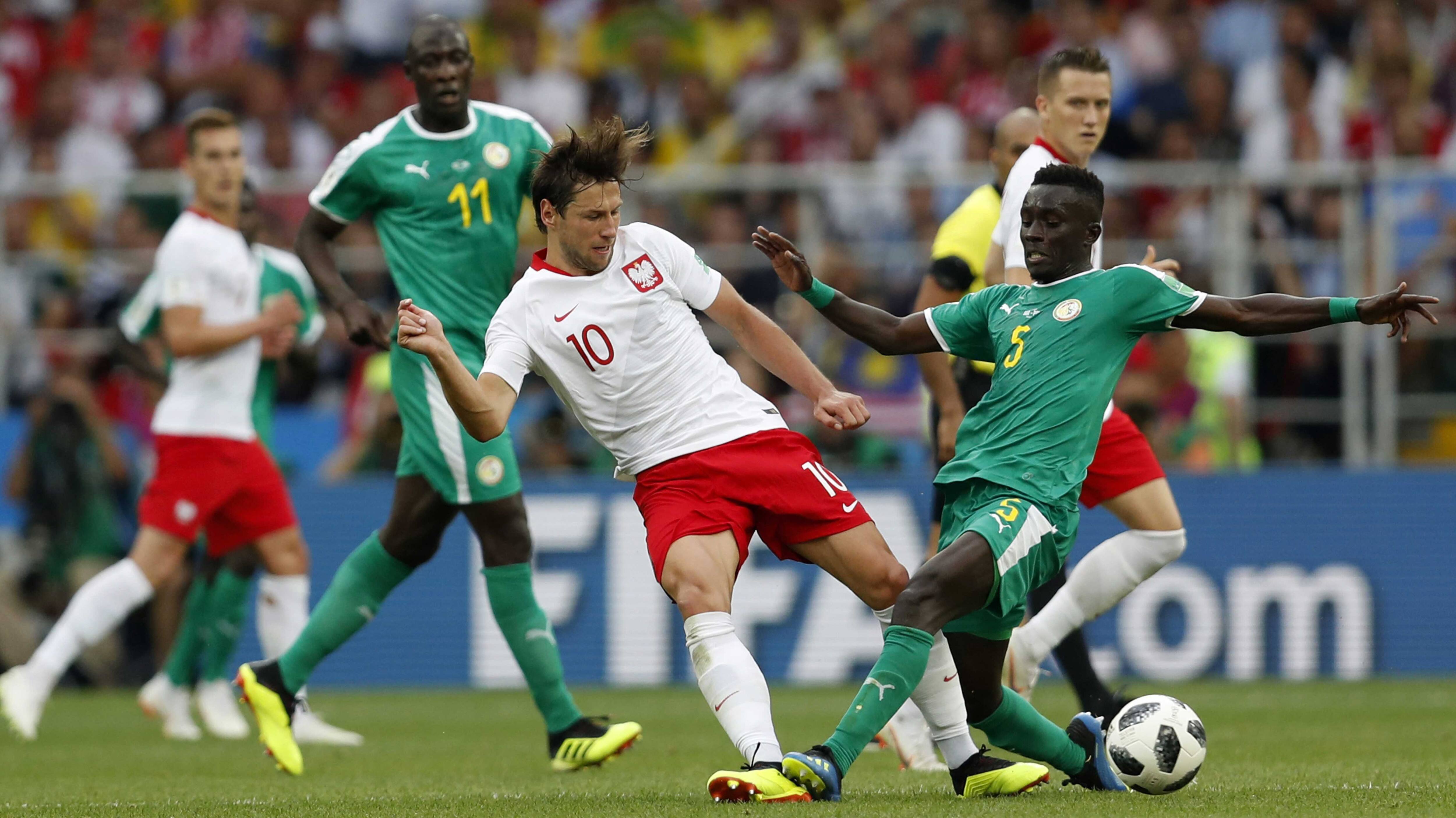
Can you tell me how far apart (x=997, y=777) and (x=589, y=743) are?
6.38 feet

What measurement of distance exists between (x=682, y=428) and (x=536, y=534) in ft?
20.6

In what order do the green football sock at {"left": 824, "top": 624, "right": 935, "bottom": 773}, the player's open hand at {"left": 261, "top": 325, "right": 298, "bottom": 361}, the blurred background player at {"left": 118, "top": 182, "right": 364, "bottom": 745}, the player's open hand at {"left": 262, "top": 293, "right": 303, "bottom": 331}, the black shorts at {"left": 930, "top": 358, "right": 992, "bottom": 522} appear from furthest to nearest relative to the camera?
the blurred background player at {"left": 118, "top": 182, "right": 364, "bottom": 745} → the player's open hand at {"left": 261, "top": 325, "right": 298, "bottom": 361} → the player's open hand at {"left": 262, "top": 293, "right": 303, "bottom": 331} → the black shorts at {"left": 930, "top": 358, "right": 992, "bottom": 522} → the green football sock at {"left": 824, "top": 624, "right": 935, "bottom": 773}

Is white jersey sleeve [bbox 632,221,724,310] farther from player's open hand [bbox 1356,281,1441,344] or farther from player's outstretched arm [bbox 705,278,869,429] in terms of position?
player's open hand [bbox 1356,281,1441,344]

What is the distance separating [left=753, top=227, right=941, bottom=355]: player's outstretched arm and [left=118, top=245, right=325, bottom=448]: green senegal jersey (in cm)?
418

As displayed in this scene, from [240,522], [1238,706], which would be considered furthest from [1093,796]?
[240,522]

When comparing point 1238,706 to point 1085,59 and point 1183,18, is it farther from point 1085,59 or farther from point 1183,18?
point 1183,18

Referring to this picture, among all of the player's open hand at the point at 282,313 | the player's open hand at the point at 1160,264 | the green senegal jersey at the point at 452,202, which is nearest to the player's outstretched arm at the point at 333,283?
the green senegal jersey at the point at 452,202

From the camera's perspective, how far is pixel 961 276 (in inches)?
286

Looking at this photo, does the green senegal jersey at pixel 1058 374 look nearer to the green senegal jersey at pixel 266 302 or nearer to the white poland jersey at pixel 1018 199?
the white poland jersey at pixel 1018 199

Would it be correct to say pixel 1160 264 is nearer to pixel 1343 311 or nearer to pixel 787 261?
pixel 1343 311

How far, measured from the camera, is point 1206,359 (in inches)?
481

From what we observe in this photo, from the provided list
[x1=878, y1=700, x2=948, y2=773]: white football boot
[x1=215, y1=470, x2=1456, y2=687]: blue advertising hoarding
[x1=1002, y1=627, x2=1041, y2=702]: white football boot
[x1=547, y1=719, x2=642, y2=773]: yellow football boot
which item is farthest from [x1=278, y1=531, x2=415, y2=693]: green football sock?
[x1=215, y1=470, x2=1456, y2=687]: blue advertising hoarding

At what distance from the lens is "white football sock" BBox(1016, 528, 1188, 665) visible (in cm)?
688

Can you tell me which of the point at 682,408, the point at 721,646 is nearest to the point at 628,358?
the point at 682,408
